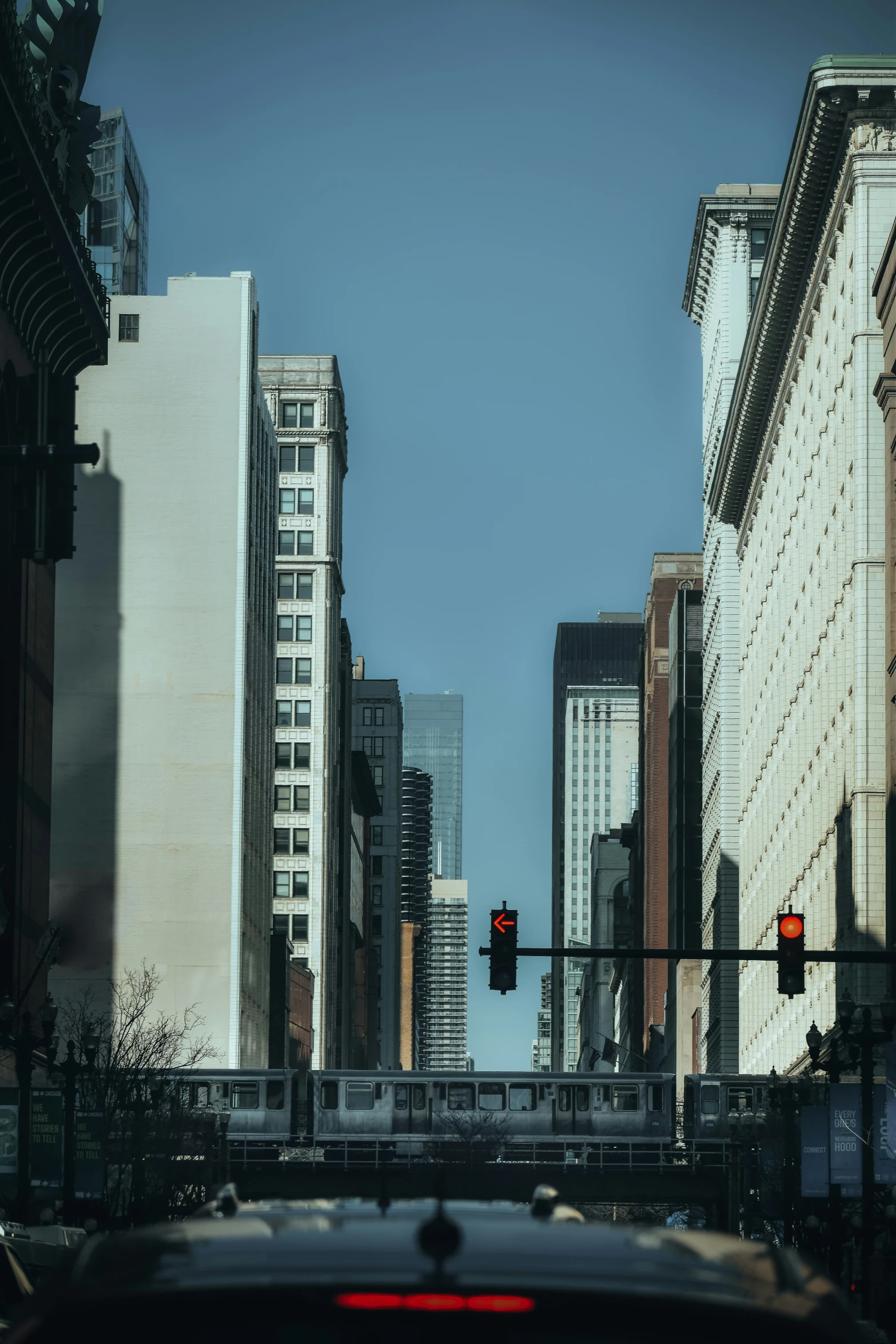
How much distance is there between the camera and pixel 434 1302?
4348mm

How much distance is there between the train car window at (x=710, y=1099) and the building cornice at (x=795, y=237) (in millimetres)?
30878

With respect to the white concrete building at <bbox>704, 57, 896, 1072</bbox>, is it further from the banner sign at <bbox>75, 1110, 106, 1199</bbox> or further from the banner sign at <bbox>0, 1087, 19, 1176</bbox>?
the banner sign at <bbox>0, 1087, 19, 1176</bbox>

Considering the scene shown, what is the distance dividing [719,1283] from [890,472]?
66.6 metres

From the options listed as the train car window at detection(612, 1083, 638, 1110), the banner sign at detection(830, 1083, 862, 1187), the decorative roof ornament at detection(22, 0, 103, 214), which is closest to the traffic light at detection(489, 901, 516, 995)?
the banner sign at detection(830, 1083, 862, 1187)

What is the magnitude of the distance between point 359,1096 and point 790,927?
181ft

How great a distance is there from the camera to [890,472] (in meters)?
69.5

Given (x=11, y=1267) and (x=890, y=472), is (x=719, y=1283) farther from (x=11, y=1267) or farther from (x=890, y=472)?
(x=890, y=472)

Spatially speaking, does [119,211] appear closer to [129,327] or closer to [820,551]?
[129,327]

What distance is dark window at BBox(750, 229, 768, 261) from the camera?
13325 cm

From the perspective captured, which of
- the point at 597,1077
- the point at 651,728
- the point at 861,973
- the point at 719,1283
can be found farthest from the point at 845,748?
the point at 651,728

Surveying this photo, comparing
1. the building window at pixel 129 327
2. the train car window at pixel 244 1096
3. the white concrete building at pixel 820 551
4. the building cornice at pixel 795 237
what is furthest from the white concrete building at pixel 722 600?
the train car window at pixel 244 1096

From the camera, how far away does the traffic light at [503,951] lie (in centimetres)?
3062

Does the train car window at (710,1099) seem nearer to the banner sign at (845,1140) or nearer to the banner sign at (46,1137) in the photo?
the banner sign at (46,1137)

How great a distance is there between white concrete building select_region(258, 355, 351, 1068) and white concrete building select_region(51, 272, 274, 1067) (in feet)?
132
